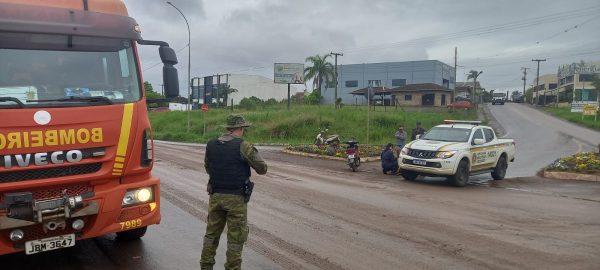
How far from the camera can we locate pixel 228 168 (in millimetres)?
4570

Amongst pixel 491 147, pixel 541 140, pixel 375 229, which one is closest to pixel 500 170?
pixel 491 147

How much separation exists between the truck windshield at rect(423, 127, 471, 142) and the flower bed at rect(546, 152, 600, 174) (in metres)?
3.88

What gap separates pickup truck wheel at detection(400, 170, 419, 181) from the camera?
1304 cm

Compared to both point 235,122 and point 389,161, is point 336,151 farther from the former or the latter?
point 235,122

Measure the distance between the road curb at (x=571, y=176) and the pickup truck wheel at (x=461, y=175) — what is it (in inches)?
150

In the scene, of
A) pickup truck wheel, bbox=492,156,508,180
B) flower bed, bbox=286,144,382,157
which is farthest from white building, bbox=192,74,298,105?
pickup truck wheel, bbox=492,156,508,180

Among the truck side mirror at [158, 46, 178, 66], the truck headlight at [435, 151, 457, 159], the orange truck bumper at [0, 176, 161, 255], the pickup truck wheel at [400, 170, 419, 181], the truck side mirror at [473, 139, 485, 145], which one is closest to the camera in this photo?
the orange truck bumper at [0, 176, 161, 255]

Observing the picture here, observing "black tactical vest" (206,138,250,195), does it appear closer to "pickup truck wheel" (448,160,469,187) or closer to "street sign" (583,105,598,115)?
"pickup truck wheel" (448,160,469,187)

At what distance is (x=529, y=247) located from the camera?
245 inches

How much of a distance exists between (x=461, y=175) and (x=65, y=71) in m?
10.4

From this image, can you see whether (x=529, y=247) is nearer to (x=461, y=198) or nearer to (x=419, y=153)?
(x=461, y=198)

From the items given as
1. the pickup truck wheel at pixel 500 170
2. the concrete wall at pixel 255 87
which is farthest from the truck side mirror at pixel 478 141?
the concrete wall at pixel 255 87

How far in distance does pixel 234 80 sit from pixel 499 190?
82.1 meters

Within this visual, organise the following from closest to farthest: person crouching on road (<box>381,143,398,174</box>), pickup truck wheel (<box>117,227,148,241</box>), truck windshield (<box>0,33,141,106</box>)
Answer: truck windshield (<box>0,33,141,106</box>)
pickup truck wheel (<box>117,227,148,241</box>)
person crouching on road (<box>381,143,398,174</box>)
